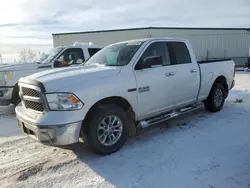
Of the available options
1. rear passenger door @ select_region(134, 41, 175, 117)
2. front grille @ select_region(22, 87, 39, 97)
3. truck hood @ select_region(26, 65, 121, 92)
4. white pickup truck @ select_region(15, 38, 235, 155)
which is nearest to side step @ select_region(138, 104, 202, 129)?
white pickup truck @ select_region(15, 38, 235, 155)

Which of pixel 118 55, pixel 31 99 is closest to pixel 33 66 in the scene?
pixel 118 55

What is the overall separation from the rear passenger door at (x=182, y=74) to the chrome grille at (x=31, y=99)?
97.5 inches

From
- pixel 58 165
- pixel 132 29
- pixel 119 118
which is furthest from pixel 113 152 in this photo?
pixel 132 29

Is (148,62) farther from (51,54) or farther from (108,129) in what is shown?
(51,54)

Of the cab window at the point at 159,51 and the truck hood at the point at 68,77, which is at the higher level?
the cab window at the point at 159,51

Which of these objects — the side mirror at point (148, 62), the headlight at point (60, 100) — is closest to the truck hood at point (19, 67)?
the headlight at point (60, 100)

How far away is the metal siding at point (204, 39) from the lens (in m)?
25.2

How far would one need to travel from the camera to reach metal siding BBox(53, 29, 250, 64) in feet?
82.5

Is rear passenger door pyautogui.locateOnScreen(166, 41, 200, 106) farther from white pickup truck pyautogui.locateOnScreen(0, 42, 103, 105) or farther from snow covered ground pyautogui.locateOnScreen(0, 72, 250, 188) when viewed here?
white pickup truck pyautogui.locateOnScreen(0, 42, 103, 105)

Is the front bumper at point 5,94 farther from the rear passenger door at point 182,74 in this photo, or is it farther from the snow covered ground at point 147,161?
the rear passenger door at point 182,74

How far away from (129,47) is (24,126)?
2443 millimetres

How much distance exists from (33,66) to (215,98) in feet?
17.5

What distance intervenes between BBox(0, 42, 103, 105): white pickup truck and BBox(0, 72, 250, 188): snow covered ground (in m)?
1.61

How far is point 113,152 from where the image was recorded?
4.14m
